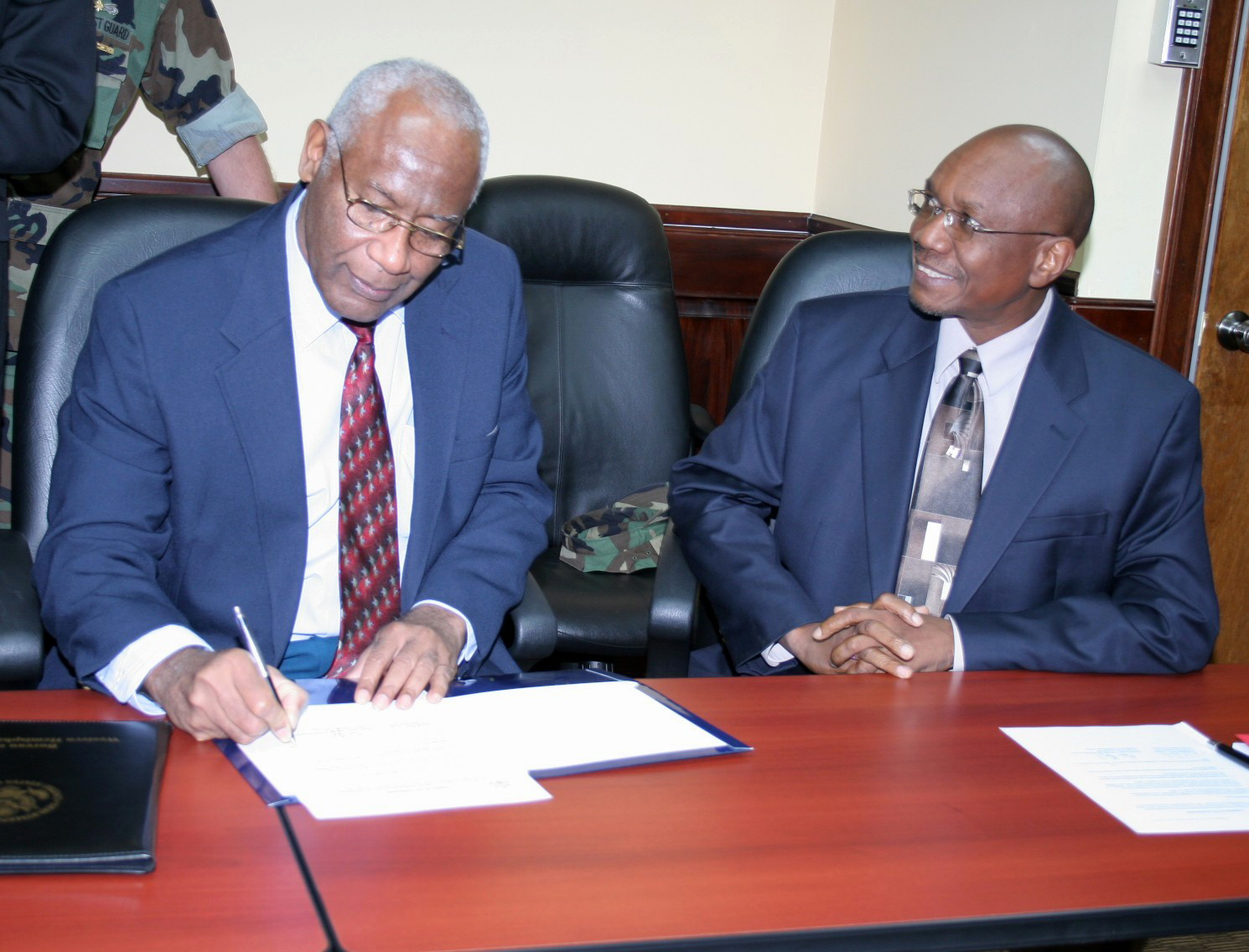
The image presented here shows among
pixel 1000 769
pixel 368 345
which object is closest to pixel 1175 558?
pixel 1000 769

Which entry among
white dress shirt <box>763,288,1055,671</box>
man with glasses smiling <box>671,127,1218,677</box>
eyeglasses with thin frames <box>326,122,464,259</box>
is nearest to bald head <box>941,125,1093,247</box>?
man with glasses smiling <box>671,127,1218,677</box>

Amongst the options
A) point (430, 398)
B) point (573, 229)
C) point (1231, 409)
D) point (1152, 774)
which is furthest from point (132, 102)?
point (1231, 409)

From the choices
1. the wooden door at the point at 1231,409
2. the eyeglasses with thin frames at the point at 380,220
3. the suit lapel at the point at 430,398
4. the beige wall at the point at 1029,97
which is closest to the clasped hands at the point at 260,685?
the suit lapel at the point at 430,398

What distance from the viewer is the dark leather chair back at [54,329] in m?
1.67

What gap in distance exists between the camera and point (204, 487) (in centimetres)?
152

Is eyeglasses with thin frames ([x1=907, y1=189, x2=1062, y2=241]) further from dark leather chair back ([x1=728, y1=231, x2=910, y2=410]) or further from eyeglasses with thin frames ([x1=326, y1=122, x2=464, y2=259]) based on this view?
eyeglasses with thin frames ([x1=326, y1=122, x2=464, y2=259])

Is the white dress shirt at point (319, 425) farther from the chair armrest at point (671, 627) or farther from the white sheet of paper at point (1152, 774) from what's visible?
the white sheet of paper at point (1152, 774)

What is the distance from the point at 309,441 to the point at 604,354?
1.20 m

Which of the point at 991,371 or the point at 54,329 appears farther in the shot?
the point at 991,371

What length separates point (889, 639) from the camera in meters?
1.63

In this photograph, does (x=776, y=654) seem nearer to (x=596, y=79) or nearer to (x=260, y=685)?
(x=260, y=685)

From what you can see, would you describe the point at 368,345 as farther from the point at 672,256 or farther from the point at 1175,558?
the point at 672,256

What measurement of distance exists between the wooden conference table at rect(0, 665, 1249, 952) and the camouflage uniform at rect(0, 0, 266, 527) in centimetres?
118

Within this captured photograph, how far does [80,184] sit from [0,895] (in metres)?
1.70
